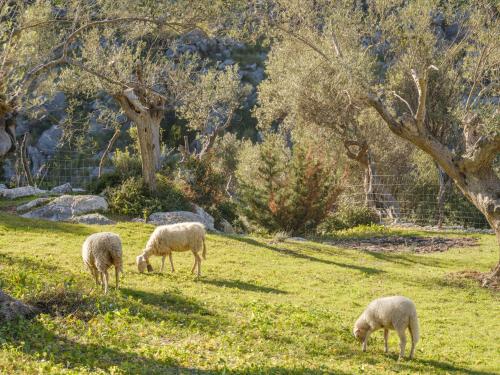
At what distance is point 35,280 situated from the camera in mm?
12930

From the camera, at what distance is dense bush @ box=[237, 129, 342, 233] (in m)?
28.8

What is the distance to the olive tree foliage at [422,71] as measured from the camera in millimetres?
18359

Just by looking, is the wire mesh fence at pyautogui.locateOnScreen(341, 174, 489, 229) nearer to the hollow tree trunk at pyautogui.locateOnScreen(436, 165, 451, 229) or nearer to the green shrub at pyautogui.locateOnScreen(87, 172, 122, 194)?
the hollow tree trunk at pyautogui.locateOnScreen(436, 165, 451, 229)

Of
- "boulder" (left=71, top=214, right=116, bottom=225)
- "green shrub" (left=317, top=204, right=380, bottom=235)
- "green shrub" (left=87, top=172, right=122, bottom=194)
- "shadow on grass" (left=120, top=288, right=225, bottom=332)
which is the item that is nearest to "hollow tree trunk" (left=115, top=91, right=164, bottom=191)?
"green shrub" (left=87, top=172, right=122, bottom=194)

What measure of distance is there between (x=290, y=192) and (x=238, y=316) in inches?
657

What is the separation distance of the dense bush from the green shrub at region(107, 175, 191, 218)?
343 centimetres

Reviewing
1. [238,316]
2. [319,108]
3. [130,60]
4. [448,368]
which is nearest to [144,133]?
[130,60]

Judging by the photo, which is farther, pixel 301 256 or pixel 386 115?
pixel 301 256

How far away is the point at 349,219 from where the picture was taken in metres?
32.7

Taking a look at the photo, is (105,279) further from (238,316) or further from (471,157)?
(471,157)

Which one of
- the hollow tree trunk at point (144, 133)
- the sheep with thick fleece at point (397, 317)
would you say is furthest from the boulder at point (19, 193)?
the sheep with thick fleece at point (397, 317)

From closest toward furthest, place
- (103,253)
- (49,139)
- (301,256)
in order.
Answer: (103,253), (301,256), (49,139)

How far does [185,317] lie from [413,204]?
30397 mm

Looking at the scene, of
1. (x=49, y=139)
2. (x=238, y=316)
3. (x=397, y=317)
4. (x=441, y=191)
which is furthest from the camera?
(x=49, y=139)
